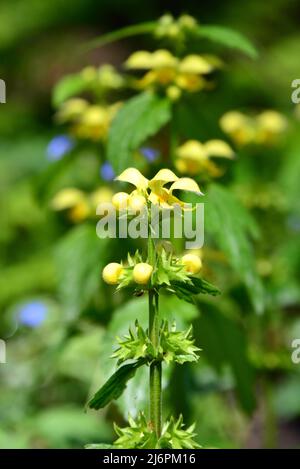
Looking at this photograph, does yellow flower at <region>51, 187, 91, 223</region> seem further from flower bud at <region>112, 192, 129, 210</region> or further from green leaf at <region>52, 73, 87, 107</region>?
flower bud at <region>112, 192, 129, 210</region>

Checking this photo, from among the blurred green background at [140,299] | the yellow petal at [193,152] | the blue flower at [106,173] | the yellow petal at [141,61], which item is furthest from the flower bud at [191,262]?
the blue flower at [106,173]

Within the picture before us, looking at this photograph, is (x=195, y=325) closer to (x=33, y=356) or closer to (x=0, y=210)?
(x=33, y=356)

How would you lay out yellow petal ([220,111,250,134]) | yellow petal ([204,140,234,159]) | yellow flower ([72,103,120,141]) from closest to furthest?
yellow petal ([204,140,234,159])
yellow flower ([72,103,120,141])
yellow petal ([220,111,250,134])

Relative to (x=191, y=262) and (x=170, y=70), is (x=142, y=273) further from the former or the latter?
(x=170, y=70)

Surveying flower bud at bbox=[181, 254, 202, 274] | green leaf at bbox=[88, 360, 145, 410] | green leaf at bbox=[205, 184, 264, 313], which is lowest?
green leaf at bbox=[88, 360, 145, 410]

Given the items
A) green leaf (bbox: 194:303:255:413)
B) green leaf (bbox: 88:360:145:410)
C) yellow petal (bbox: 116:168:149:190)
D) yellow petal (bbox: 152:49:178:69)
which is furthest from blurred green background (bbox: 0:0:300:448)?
yellow petal (bbox: 116:168:149:190)
